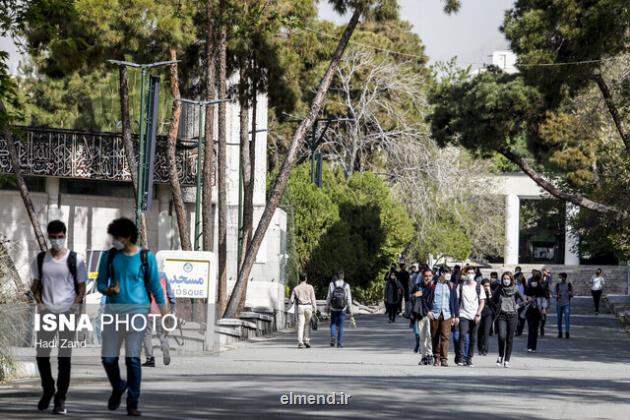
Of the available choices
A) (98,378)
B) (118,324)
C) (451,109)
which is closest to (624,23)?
→ (451,109)

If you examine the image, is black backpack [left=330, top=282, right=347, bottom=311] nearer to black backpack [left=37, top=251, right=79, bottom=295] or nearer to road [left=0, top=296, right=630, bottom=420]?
road [left=0, top=296, right=630, bottom=420]

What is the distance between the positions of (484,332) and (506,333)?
281 cm

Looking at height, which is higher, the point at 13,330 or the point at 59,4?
the point at 59,4

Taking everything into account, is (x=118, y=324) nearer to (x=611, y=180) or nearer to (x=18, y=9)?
(x=18, y=9)

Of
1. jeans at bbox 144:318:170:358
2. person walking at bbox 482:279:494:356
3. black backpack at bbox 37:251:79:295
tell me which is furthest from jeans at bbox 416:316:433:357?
black backpack at bbox 37:251:79:295

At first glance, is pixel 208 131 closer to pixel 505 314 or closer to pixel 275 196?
pixel 275 196

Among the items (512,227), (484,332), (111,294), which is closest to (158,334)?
(484,332)

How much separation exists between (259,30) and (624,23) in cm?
977

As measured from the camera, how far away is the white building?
42.1m

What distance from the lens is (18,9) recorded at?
19.3 metres

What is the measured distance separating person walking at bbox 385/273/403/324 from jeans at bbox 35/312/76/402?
104 ft

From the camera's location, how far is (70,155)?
42125 millimetres

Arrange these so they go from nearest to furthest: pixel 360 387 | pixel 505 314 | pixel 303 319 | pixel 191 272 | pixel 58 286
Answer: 1. pixel 58 286
2. pixel 360 387
3. pixel 505 314
4. pixel 191 272
5. pixel 303 319

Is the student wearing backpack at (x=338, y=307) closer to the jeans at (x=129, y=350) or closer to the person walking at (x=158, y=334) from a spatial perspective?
the person walking at (x=158, y=334)
